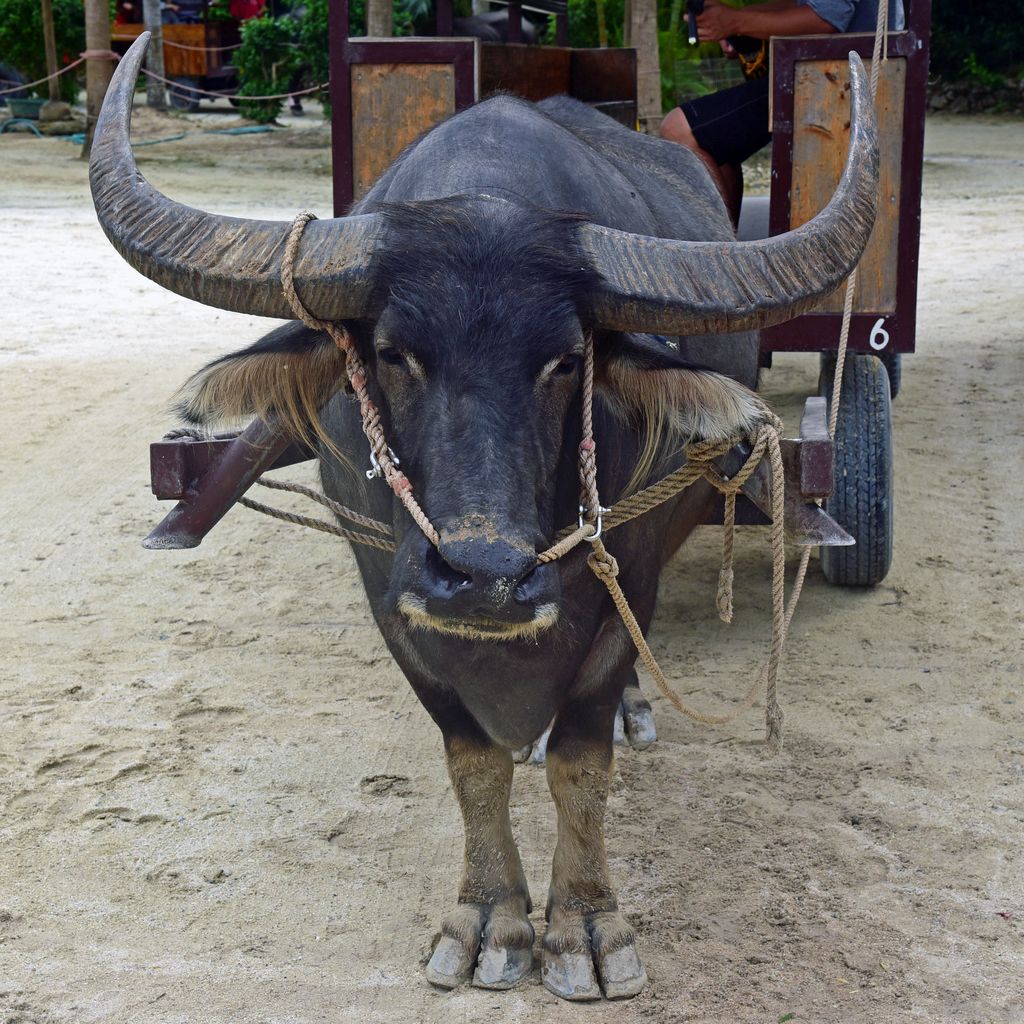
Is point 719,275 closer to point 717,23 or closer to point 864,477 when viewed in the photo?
point 864,477

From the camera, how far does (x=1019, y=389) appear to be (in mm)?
7129

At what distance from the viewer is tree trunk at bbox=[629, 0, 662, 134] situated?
6.58 m

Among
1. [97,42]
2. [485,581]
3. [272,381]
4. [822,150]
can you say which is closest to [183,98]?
[97,42]

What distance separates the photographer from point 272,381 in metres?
2.62

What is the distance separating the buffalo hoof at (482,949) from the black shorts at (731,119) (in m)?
3.08

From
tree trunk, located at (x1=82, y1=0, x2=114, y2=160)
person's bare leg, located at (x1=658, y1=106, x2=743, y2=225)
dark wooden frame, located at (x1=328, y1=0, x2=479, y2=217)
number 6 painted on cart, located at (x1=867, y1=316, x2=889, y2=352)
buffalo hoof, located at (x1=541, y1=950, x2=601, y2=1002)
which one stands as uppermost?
tree trunk, located at (x1=82, y1=0, x2=114, y2=160)

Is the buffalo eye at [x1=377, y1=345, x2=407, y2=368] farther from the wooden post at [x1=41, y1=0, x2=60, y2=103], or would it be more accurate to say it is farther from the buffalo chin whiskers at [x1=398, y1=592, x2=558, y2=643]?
the wooden post at [x1=41, y1=0, x2=60, y2=103]

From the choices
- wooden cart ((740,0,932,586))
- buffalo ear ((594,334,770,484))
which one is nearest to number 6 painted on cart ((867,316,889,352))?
wooden cart ((740,0,932,586))

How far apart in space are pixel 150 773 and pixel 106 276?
699cm

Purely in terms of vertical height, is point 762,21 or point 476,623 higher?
point 762,21

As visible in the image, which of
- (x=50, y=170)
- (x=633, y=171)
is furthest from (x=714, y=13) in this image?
(x=50, y=170)

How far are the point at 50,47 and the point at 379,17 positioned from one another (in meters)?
10.1

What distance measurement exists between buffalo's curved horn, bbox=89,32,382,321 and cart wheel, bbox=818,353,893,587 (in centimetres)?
257

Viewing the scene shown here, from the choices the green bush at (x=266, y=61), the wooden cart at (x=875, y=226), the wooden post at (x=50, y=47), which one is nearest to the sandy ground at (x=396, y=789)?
the wooden cart at (x=875, y=226)
